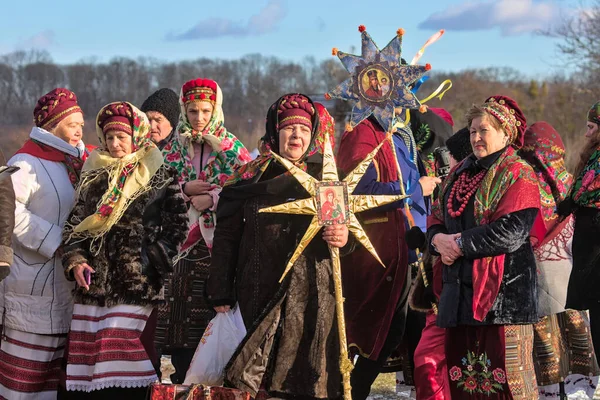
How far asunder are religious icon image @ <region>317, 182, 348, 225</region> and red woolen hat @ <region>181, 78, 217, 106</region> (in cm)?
179

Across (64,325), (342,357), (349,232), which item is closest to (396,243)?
(349,232)

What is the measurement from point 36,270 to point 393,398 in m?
2.98

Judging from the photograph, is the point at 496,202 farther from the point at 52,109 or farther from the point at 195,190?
the point at 52,109

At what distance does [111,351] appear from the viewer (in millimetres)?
5234

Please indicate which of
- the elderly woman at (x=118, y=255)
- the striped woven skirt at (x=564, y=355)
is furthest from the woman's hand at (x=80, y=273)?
the striped woven skirt at (x=564, y=355)

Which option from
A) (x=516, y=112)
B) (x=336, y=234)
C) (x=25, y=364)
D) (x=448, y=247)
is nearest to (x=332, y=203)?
→ (x=336, y=234)

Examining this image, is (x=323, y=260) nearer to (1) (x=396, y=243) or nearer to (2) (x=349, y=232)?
(2) (x=349, y=232)

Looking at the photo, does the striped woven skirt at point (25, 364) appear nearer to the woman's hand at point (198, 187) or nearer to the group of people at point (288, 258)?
the group of people at point (288, 258)

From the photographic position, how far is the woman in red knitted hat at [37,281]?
542cm

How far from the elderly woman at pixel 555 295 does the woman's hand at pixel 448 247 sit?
47.9 inches

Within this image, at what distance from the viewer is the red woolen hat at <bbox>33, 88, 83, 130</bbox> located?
18.6ft

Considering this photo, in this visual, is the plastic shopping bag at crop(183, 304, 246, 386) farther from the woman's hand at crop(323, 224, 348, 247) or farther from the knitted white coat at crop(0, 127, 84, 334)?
the knitted white coat at crop(0, 127, 84, 334)

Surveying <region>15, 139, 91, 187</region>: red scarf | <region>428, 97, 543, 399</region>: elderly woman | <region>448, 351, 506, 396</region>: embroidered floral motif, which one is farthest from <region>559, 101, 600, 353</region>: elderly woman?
<region>15, 139, 91, 187</region>: red scarf

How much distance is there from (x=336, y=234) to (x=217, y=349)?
872mm
